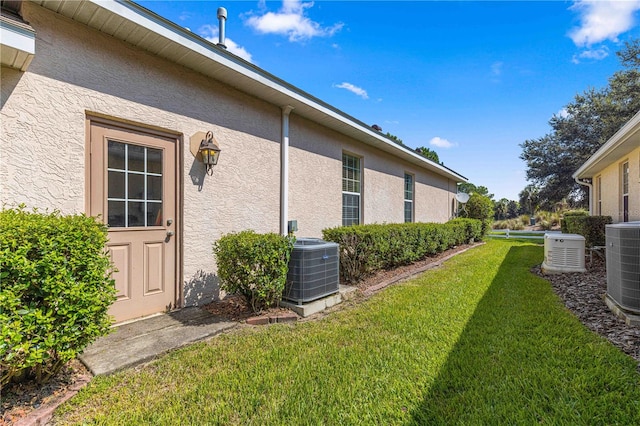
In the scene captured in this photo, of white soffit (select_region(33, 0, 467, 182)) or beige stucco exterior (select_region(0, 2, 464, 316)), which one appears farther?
white soffit (select_region(33, 0, 467, 182))

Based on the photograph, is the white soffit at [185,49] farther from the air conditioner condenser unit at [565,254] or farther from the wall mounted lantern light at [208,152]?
the air conditioner condenser unit at [565,254]

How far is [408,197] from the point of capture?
34.0 ft

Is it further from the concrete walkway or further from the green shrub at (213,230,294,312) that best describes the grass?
the green shrub at (213,230,294,312)

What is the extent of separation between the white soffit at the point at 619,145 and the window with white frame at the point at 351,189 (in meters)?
5.42

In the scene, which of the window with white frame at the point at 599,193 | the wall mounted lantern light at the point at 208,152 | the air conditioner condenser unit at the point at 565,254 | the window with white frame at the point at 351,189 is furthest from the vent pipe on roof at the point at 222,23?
the window with white frame at the point at 599,193

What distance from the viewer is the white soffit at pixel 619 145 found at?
5.45 meters

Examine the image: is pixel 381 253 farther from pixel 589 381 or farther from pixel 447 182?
pixel 447 182

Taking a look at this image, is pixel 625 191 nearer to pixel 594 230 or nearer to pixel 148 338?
pixel 594 230

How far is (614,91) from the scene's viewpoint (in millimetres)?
17469

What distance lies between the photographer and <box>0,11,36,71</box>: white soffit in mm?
2379

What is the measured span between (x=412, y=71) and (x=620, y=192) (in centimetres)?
724

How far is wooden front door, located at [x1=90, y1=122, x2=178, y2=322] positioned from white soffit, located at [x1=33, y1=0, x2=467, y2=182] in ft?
3.65

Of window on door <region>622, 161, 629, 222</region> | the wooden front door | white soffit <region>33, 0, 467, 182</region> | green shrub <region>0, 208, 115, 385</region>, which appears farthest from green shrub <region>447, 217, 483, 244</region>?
green shrub <region>0, 208, 115, 385</region>

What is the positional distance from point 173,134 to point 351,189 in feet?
15.3
